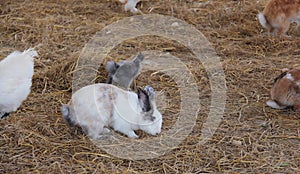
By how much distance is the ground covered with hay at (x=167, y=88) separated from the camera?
4.13 metres

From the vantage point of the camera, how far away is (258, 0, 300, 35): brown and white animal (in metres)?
6.73

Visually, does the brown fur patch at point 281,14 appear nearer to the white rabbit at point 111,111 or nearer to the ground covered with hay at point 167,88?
the ground covered with hay at point 167,88

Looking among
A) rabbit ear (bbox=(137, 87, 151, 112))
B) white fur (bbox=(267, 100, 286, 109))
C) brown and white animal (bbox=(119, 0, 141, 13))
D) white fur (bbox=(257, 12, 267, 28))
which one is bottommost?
brown and white animal (bbox=(119, 0, 141, 13))

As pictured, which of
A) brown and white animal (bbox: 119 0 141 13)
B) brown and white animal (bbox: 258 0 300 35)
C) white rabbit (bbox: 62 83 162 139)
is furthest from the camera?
brown and white animal (bbox: 119 0 141 13)

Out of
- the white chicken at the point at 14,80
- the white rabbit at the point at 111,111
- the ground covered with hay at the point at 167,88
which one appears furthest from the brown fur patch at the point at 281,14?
the white chicken at the point at 14,80

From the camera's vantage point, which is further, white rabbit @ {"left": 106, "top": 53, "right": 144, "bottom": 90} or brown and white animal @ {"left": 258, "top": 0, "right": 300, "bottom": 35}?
brown and white animal @ {"left": 258, "top": 0, "right": 300, "bottom": 35}

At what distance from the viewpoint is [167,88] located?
5.41 meters

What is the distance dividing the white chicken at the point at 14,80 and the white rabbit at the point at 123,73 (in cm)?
95

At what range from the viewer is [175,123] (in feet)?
15.5

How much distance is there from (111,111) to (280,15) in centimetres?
343

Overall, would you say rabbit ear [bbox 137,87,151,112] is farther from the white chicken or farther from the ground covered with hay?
the white chicken

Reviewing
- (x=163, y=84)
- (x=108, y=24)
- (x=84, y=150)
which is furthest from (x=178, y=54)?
(x=84, y=150)

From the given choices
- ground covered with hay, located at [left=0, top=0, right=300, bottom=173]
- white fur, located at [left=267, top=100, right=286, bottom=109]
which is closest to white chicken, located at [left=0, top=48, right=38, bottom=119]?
ground covered with hay, located at [left=0, top=0, right=300, bottom=173]

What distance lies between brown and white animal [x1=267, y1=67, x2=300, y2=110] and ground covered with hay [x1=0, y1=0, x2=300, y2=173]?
79mm
